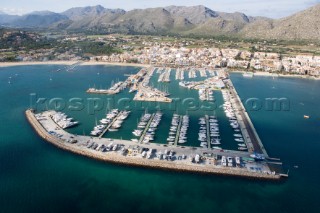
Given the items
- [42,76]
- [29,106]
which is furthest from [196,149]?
[42,76]

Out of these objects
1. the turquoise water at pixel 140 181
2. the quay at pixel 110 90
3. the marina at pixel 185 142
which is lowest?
the turquoise water at pixel 140 181

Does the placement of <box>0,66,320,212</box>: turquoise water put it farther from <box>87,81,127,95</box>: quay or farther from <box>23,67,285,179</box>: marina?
<box>87,81,127,95</box>: quay

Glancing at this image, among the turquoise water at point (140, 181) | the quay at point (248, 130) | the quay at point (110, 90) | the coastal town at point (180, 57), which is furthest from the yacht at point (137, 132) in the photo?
the coastal town at point (180, 57)

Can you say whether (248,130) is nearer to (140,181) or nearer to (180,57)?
(140,181)

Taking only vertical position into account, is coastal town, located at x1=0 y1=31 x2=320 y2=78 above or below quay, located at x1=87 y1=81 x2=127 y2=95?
above

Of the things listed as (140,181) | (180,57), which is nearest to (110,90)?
(140,181)

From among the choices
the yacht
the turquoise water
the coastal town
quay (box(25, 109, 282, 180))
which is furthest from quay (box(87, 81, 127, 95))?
the coastal town

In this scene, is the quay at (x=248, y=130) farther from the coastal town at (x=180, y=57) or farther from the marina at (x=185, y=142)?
the coastal town at (x=180, y=57)

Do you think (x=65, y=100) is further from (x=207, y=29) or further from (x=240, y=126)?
(x=207, y=29)

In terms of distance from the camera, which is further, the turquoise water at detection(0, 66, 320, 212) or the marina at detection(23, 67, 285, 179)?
the marina at detection(23, 67, 285, 179)
